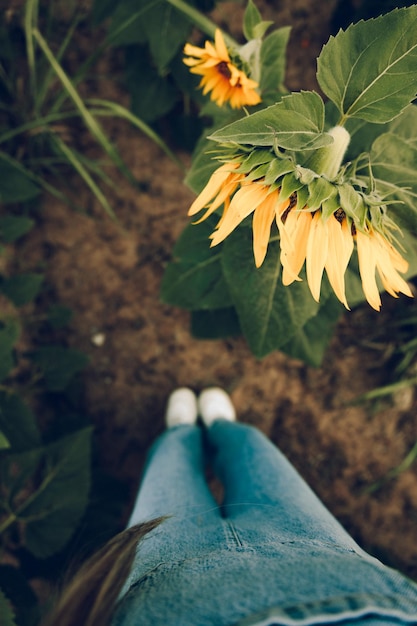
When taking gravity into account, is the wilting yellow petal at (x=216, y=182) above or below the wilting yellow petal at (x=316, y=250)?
above

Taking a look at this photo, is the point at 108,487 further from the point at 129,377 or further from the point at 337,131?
the point at 337,131

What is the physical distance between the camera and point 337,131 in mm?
600

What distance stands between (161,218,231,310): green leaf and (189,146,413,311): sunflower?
38 cm

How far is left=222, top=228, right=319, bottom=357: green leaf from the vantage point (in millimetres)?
763

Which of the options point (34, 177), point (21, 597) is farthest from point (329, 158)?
point (21, 597)

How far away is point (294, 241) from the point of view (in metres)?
0.55

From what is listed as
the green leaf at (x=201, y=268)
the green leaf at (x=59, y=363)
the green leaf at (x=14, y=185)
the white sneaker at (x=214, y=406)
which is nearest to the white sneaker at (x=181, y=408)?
the white sneaker at (x=214, y=406)

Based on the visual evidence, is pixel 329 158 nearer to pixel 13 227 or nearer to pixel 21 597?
pixel 13 227

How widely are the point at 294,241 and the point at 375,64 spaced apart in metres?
0.25

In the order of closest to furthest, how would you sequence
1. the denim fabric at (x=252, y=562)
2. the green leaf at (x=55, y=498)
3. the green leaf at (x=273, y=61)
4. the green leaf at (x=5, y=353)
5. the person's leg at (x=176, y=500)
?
the denim fabric at (x=252, y=562), the person's leg at (x=176, y=500), the green leaf at (x=273, y=61), the green leaf at (x=5, y=353), the green leaf at (x=55, y=498)

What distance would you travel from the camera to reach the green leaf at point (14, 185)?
115 centimetres

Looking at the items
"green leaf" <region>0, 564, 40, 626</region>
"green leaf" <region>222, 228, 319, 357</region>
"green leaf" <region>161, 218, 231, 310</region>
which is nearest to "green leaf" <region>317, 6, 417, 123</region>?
"green leaf" <region>222, 228, 319, 357</region>

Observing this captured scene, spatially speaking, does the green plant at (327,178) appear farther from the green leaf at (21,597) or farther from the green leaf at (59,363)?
the green leaf at (21,597)

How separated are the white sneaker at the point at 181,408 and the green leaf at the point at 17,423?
0.34 m
